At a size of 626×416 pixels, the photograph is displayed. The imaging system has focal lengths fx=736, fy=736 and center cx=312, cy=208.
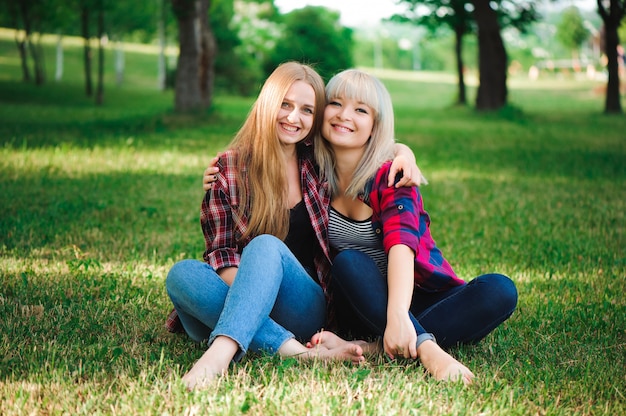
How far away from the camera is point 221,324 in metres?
3.21

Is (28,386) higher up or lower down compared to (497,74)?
lower down

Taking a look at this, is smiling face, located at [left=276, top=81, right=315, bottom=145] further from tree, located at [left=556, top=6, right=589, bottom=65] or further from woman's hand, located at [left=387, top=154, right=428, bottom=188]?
tree, located at [left=556, top=6, right=589, bottom=65]

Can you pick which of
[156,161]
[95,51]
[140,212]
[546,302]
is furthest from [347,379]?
[95,51]

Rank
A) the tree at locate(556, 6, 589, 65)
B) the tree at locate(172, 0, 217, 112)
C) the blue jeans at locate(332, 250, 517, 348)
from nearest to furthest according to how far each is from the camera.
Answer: the blue jeans at locate(332, 250, 517, 348)
the tree at locate(172, 0, 217, 112)
the tree at locate(556, 6, 589, 65)

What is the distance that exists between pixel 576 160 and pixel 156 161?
21.3 feet

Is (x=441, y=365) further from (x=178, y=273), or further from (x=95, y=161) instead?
(x=95, y=161)

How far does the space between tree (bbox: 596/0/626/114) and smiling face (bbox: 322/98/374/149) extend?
2143 cm

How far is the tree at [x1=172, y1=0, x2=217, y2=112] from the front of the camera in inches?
622

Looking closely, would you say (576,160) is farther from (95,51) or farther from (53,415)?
(95,51)

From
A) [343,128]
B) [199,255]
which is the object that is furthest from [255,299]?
[199,255]

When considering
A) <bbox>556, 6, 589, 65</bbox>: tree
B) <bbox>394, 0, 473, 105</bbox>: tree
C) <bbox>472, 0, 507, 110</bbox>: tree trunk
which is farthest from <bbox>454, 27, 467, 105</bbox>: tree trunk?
<bbox>556, 6, 589, 65</bbox>: tree

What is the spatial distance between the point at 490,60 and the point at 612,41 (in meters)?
4.17

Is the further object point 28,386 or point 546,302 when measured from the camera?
point 546,302

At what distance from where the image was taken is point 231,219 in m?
3.74
